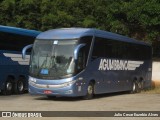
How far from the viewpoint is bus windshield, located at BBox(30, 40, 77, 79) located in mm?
20734

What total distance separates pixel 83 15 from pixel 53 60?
1619cm

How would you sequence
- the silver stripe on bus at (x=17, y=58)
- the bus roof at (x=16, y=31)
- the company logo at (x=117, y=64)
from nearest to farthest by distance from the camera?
the bus roof at (x=16, y=31), the company logo at (x=117, y=64), the silver stripe on bus at (x=17, y=58)

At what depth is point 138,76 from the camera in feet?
97.2

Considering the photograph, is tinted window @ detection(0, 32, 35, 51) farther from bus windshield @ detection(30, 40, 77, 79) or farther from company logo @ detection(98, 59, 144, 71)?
company logo @ detection(98, 59, 144, 71)

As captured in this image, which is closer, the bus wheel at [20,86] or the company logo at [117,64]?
the company logo at [117,64]

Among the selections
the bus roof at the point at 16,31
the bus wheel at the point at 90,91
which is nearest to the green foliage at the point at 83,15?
the bus roof at the point at 16,31

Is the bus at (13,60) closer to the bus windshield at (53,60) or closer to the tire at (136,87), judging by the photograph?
the bus windshield at (53,60)

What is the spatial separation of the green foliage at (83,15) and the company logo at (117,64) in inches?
186

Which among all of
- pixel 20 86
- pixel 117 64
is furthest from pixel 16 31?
pixel 117 64

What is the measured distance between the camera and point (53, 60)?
21047mm

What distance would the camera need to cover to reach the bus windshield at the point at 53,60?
816 inches

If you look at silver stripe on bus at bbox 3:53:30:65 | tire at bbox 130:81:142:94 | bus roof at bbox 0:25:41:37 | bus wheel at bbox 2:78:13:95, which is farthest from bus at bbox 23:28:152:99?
tire at bbox 130:81:142:94

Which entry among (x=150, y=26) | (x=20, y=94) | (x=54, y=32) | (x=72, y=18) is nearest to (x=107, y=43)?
(x=54, y=32)

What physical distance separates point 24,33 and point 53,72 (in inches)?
219
